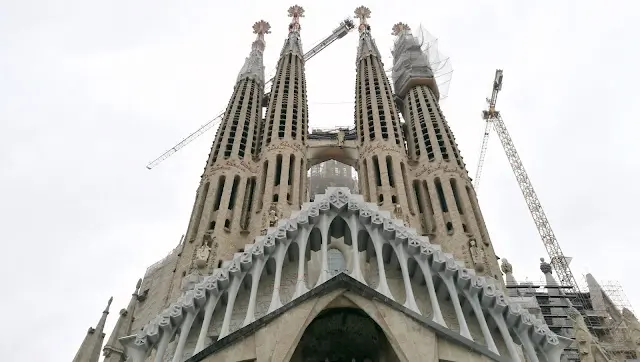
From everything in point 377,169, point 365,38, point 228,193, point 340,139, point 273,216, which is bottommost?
point 273,216

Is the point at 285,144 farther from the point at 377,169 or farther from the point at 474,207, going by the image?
the point at 474,207

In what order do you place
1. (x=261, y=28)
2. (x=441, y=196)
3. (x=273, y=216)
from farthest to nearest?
(x=261, y=28) → (x=441, y=196) → (x=273, y=216)

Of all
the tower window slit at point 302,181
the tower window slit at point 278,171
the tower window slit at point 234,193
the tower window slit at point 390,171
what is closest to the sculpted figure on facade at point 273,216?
the tower window slit at point 234,193

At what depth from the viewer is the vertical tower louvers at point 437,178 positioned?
2462 centimetres

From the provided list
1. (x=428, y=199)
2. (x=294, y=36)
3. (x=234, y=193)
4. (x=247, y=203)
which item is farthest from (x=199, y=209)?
(x=294, y=36)

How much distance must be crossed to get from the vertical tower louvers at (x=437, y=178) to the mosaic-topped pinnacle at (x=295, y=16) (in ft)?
37.6

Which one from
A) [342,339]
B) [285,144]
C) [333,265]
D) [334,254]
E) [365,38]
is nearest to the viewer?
[342,339]

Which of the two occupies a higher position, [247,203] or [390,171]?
[390,171]

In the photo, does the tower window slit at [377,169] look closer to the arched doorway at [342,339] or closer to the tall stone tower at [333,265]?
the tall stone tower at [333,265]

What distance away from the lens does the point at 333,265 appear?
23.4 m

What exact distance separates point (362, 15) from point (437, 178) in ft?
76.5

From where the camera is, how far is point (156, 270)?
3428cm

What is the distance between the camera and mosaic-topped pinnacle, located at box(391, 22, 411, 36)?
43.8 meters

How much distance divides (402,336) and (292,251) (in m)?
4.47
